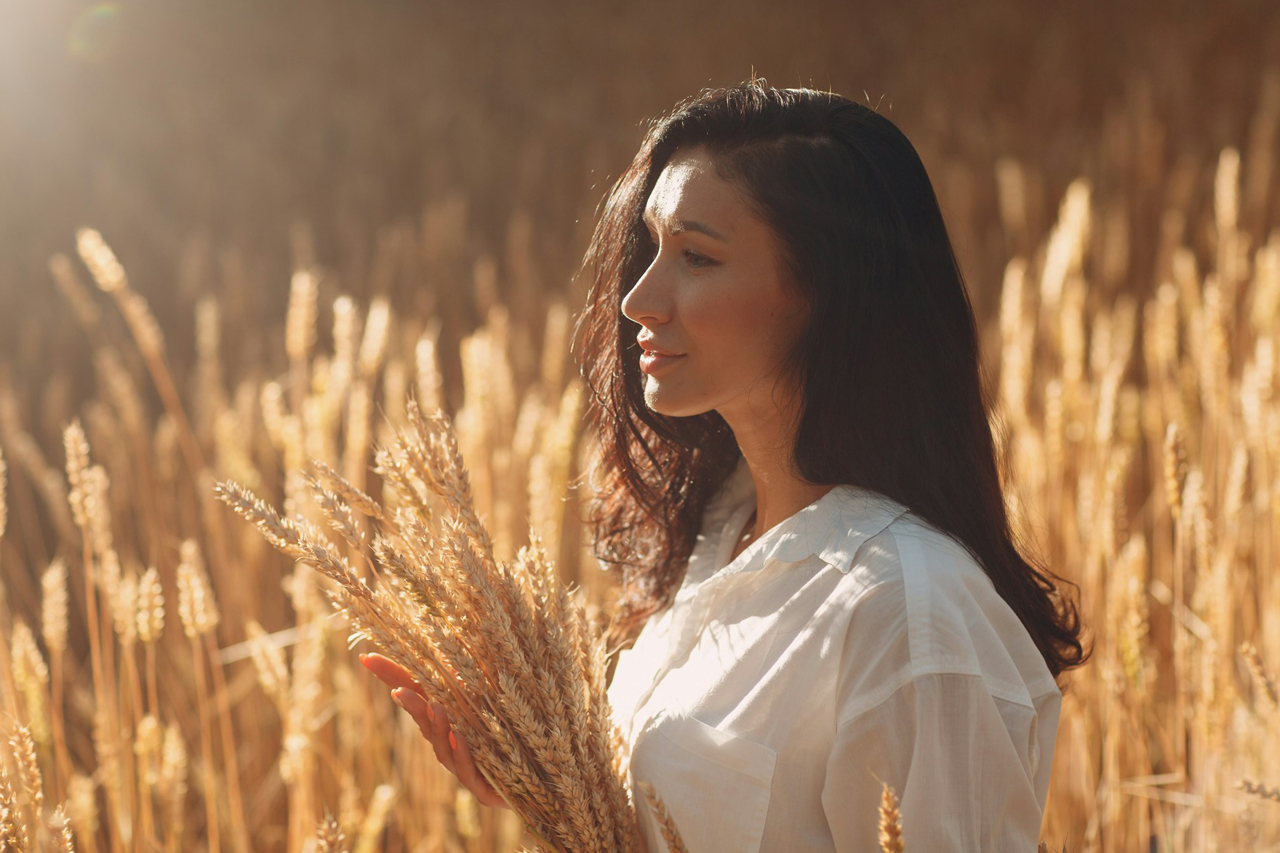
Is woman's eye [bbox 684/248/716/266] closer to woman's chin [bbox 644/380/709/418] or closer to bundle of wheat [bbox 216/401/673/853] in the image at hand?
woman's chin [bbox 644/380/709/418]

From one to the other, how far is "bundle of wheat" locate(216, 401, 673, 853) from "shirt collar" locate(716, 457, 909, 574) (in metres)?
0.19

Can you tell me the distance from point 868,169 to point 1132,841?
0.98 metres

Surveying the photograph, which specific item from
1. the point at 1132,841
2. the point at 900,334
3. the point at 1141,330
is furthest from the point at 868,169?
the point at 1141,330

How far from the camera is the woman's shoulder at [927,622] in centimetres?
70

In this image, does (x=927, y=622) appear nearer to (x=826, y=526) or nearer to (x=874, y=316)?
(x=826, y=526)

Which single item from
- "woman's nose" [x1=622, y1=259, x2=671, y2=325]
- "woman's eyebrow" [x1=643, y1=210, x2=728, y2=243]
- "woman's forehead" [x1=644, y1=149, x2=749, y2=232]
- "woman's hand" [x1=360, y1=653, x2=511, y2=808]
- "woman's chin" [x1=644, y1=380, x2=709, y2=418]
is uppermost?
"woman's forehead" [x1=644, y1=149, x2=749, y2=232]

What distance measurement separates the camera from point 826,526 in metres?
0.82

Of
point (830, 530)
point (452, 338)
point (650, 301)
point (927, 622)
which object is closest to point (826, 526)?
point (830, 530)

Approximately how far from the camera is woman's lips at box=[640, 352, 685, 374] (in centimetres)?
88

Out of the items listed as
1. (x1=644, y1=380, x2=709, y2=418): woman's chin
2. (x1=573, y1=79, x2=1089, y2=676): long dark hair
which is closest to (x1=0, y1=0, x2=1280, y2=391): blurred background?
(x1=573, y1=79, x2=1089, y2=676): long dark hair

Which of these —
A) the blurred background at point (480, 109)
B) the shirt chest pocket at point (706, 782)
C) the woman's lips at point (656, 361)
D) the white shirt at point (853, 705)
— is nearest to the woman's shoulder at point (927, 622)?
the white shirt at point (853, 705)

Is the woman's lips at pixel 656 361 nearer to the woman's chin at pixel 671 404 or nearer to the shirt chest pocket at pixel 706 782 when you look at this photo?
A: the woman's chin at pixel 671 404

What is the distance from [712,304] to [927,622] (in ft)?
1.03

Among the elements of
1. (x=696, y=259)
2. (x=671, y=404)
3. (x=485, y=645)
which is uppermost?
(x=696, y=259)
